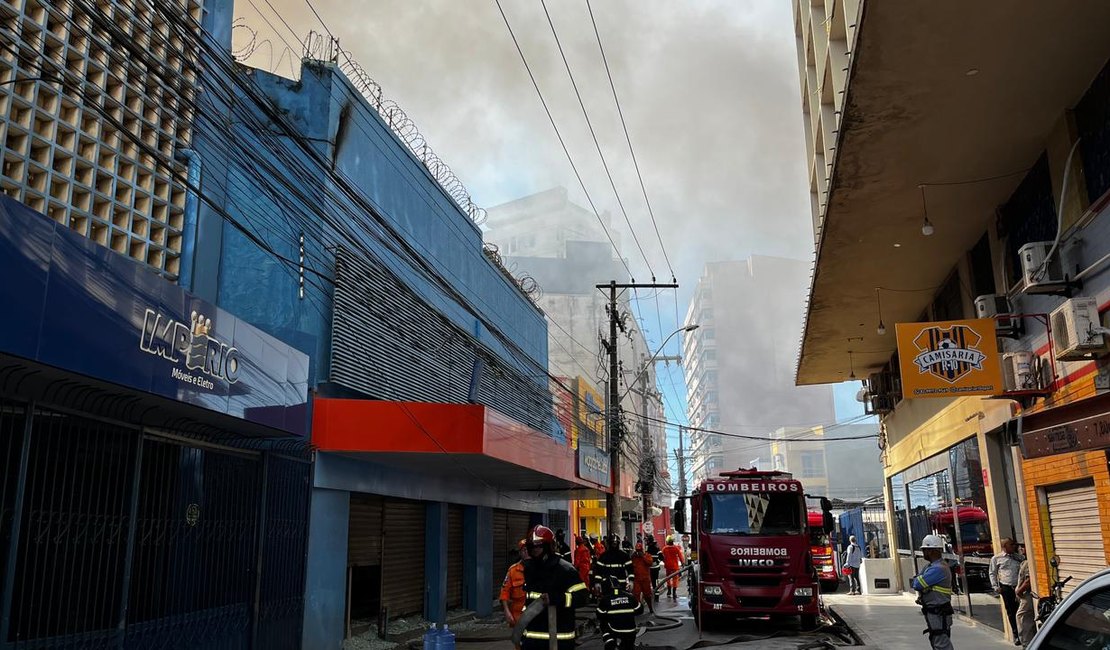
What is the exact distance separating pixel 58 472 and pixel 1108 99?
10.5 metres

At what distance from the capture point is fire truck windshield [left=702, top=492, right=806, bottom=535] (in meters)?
15.6

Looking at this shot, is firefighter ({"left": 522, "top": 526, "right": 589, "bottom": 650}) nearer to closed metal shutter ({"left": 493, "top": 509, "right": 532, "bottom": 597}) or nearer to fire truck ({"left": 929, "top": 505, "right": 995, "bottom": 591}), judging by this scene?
fire truck ({"left": 929, "top": 505, "right": 995, "bottom": 591})

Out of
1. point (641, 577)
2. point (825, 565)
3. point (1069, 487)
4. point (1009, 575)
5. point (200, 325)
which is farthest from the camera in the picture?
point (825, 565)

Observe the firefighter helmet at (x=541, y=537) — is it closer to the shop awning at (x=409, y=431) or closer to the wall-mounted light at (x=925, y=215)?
the shop awning at (x=409, y=431)

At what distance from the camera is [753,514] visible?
15.7 metres

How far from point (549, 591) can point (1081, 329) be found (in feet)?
19.7

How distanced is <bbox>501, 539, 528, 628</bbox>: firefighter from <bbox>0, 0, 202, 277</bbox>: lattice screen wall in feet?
16.3

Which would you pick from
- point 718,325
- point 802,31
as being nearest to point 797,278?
point 718,325

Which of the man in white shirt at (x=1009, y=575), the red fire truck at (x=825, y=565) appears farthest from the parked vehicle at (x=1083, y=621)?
the red fire truck at (x=825, y=565)

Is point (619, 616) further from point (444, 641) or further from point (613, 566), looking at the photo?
point (444, 641)

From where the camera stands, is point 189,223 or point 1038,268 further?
point 189,223

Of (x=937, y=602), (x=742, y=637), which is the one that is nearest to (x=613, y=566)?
(x=937, y=602)

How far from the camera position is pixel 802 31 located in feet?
59.4

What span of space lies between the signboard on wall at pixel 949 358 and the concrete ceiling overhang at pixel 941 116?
1717mm
